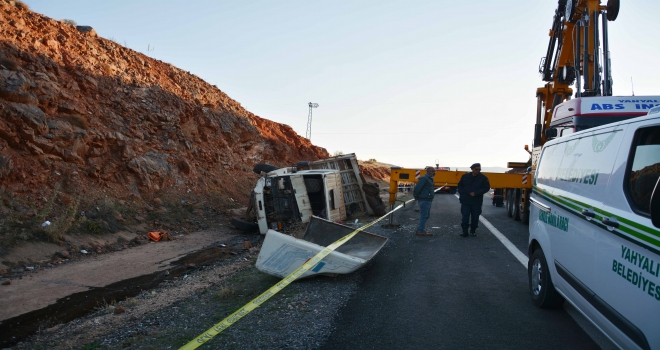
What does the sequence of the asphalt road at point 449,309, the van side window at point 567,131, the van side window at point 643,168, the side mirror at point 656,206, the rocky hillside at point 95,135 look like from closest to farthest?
the side mirror at point 656,206
the van side window at point 643,168
the asphalt road at point 449,309
the van side window at point 567,131
the rocky hillside at point 95,135

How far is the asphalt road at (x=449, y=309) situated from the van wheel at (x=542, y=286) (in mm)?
101

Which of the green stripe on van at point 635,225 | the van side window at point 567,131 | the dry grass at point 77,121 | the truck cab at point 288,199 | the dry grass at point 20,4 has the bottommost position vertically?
the truck cab at point 288,199

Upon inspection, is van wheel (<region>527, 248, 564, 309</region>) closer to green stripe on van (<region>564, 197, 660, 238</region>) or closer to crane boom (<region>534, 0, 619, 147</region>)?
green stripe on van (<region>564, 197, 660, 238</region>)

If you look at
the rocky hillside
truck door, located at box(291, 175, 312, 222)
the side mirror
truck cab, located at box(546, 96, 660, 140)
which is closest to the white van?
the side mirror

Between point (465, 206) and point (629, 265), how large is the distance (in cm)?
771

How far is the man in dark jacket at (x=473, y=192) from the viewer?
1073cm

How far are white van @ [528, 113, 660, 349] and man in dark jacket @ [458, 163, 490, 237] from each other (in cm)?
554

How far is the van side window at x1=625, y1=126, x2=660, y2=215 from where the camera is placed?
323cm

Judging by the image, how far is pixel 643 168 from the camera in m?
3.35

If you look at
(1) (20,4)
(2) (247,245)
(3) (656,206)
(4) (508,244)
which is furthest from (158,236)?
(3) (656,206)

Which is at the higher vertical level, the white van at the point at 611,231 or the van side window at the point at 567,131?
the van side window at the point at 567,131

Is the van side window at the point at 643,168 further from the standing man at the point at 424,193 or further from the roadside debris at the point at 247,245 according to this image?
the roadside debris at the point at 247,245

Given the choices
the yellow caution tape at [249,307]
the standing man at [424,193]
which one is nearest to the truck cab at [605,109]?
the standing man at [424,193]

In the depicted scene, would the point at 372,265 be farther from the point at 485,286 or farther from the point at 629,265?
the point at 629,265
